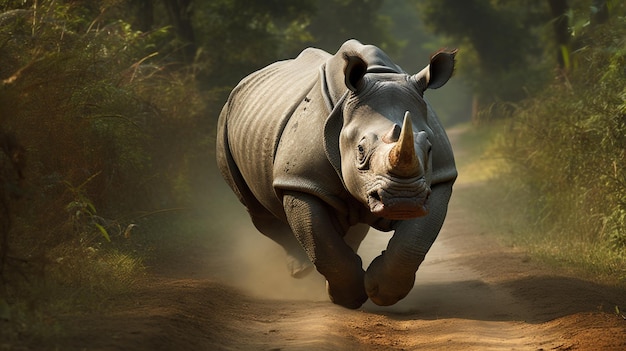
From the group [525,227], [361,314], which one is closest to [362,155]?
[361,314]

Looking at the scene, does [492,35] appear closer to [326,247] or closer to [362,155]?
[326,247]

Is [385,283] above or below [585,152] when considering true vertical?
below

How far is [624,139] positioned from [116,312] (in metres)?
5.20

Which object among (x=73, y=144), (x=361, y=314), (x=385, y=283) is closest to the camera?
(x=385, y=283)

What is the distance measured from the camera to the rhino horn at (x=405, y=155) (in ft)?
17.2

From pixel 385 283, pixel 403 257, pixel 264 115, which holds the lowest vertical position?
pixel 385 283

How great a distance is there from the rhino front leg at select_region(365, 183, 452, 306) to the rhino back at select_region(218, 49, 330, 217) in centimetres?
125

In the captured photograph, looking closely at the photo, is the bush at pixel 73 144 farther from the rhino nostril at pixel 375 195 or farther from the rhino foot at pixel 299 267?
the rhino nostril at pixel 375 195

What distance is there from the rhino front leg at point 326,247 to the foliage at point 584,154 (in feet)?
9.69

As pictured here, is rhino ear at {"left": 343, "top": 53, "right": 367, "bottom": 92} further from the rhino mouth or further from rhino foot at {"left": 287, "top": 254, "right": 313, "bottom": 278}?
rhino foot at {"left": 287, "top": 254, "right": 313, "bottom": 278}

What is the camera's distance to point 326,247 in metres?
6.45

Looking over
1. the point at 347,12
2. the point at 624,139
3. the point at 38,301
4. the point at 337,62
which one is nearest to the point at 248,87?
the point at 337,62

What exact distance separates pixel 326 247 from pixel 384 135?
1052 millimetres

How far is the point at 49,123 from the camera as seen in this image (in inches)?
274
